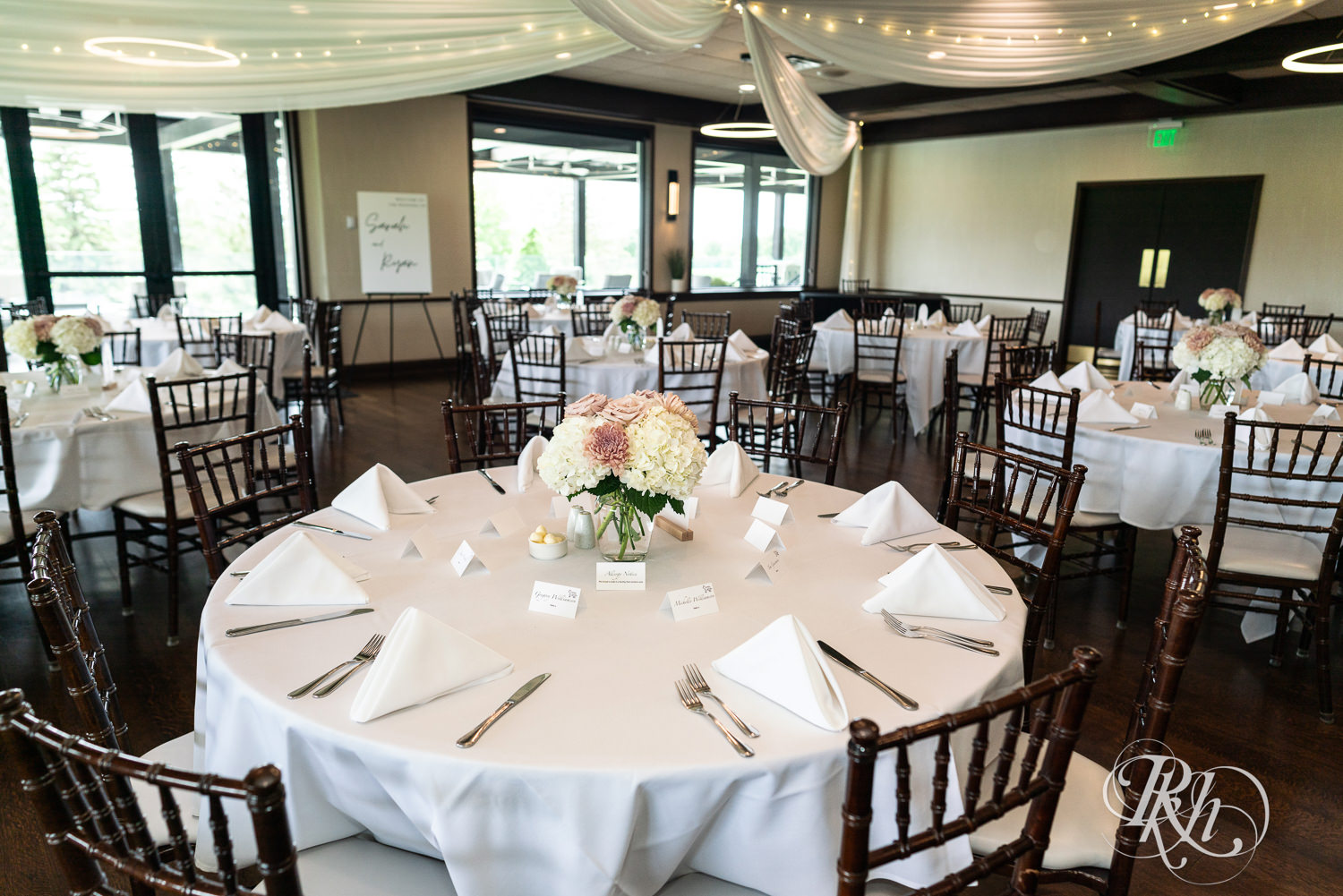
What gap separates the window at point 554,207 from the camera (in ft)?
32.6

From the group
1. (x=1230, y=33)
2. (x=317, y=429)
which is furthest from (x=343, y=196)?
(x=1230, y=33)

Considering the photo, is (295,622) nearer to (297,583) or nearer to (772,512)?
(297,583)

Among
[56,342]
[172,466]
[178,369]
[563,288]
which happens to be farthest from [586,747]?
[563,288]

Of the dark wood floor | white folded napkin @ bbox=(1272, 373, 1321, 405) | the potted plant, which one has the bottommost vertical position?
the dark wood floor

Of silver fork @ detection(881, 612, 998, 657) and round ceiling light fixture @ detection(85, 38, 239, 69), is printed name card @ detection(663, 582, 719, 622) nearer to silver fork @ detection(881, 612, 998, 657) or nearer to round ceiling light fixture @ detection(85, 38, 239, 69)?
silver fork @ detection(881, 612, 998, 657)

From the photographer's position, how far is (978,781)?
3.54 feet

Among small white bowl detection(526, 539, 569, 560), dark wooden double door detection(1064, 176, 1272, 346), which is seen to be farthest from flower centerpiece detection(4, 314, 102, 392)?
dark wooden double door detection(1064, 176, 1272, 346)

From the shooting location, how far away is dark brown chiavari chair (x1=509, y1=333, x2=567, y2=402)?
4.71 meters

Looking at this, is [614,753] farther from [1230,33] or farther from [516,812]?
[1230,33]

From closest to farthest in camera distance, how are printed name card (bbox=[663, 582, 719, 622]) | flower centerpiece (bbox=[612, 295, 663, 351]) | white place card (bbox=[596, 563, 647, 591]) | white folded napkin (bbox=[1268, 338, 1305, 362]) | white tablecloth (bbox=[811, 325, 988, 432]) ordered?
1. printed name card (bbox=[663, 582, 719, 622])
2. white place card (bbox=[596, 563, 647, 591])
3. flower centerpiece (bbox=[612, 295, 663, 351])
4. white folded napkin (bbox=[1268, 338, 1305, 362])
5. white tablecloth (bbox=[811, 325, 988, 432])

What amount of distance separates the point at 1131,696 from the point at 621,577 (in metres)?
2.15

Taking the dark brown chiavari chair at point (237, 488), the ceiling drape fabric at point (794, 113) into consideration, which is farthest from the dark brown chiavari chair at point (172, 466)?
the ceiling drape fabric at point (794, 113)

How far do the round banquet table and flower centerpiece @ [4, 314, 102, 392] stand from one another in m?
2.66

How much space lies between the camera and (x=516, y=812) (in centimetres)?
119
